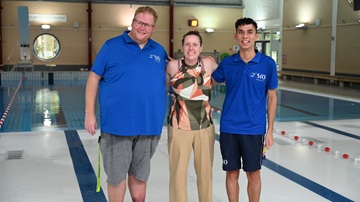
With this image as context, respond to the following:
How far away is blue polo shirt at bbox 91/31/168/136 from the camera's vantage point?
2.76 metres

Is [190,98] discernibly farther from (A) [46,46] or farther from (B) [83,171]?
(A) [46,46]

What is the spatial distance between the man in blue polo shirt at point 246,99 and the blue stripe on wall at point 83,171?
4.55 feet

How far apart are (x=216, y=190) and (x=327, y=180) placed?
1.26 m

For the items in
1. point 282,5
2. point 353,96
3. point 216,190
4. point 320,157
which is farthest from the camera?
point 282,5

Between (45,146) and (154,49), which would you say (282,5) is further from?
(154,49)

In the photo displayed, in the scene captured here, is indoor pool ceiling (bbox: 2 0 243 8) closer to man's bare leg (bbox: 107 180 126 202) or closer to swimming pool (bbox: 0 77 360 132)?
swimming pool (bbox: 0 77 360 132)

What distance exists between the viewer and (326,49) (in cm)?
1822

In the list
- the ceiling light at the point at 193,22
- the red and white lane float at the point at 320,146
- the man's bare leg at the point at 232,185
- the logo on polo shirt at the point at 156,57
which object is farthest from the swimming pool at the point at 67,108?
the ceiling light at the point at 193,22

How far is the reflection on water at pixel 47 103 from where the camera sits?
30.5ft

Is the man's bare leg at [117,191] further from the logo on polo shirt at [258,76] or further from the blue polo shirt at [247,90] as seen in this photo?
the logo on polo shirt at [258,76]

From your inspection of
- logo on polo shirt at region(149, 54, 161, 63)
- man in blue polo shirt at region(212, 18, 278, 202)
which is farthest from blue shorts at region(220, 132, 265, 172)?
logo on polo shirt at region(149, 54, 161, 63)

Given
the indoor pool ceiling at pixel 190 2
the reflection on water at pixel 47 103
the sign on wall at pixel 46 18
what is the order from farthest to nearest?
the indoor pool ceiling at pixel 190 2 → the sign on wall at pixel 46 18 → the reflection on water at pixel 47 103

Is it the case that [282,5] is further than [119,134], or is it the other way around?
[282,5]

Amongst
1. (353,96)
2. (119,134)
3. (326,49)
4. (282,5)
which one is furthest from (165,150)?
(282,5)
